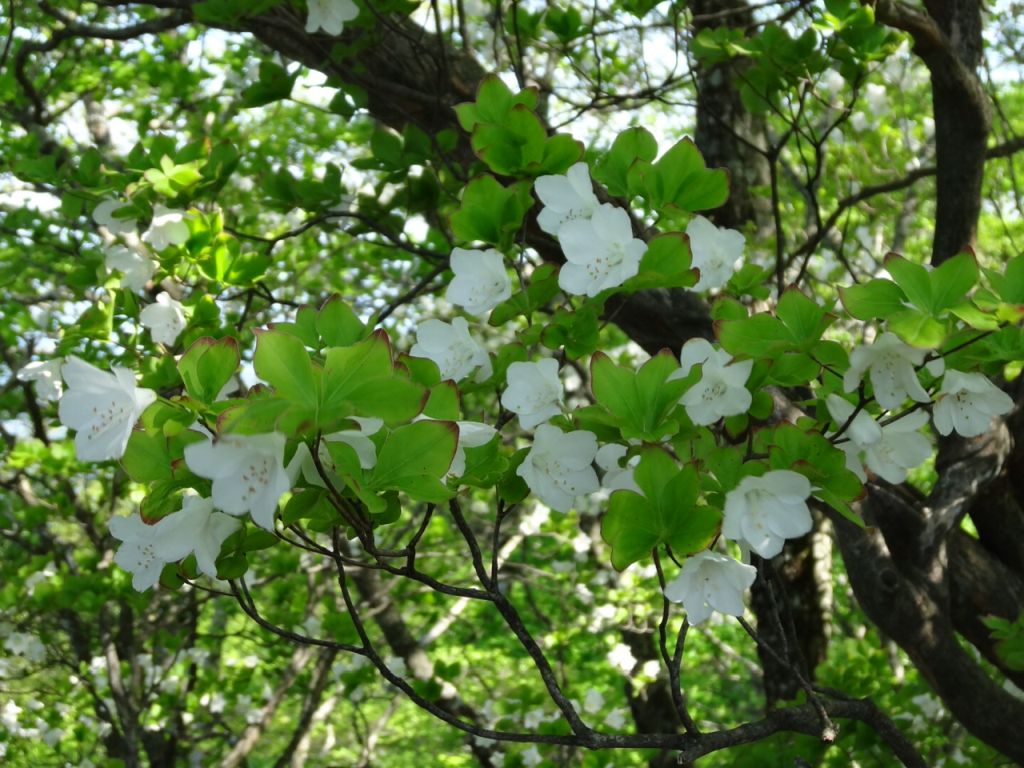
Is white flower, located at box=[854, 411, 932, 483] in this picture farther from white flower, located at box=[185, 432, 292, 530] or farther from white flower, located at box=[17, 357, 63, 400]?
white flower, located at box=[17, 357, 63, 400]

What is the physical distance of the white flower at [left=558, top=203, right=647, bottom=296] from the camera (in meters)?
1.14

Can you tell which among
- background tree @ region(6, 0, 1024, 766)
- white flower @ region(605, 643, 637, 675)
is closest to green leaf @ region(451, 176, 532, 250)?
background tree @ region(6, 0, 1024, 766)

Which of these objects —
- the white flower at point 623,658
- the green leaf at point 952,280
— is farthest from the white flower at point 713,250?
the white flower at point 623,658

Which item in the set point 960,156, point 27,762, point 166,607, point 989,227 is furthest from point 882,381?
point 989,227

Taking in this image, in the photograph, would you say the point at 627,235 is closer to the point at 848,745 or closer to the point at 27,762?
the point at 848,745

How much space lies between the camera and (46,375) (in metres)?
1.87

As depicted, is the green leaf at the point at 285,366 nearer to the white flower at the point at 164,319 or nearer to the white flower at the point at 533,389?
the white flower at the point at 533,389

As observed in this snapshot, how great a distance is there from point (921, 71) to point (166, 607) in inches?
191

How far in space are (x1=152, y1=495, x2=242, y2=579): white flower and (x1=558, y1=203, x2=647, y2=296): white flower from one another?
0.46m

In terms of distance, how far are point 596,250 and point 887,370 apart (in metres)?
0.35

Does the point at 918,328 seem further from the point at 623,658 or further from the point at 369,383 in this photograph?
the point at 623,658

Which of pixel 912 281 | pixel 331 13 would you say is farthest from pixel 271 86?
pixel 912 281

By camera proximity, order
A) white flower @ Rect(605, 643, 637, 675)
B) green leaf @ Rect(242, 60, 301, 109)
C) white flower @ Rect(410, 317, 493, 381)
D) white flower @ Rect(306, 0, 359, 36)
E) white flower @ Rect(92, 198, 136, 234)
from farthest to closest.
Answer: white flower @ Rect(605, 643, 637, 675), green leaf @ Rect(242, 60, 301, 109), white flower @ Rect(92, 198, 136, 234), white flower @ Rect(306, 0, 359, 36), white flower @ Rect(410, 317, 493, 381)

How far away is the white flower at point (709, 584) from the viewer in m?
1.04
